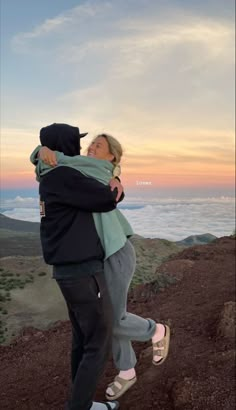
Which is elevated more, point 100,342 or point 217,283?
point 100,342

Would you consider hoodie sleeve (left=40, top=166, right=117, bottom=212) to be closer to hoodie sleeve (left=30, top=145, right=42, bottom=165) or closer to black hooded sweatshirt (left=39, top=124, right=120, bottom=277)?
black hooded sweatshirt (left=39, top=124, right=120, bottom=277)

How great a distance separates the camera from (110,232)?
13.4 feet

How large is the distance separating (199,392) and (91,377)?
1951mm

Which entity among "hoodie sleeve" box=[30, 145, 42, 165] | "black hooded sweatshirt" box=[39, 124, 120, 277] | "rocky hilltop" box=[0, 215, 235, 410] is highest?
"hoodie sleeve" box=[30, 145, 42, 165]

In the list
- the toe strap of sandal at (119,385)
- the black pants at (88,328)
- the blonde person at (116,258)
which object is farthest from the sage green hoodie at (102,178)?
the toe strap of sandal at (119,385)

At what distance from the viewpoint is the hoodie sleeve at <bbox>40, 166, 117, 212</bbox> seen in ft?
12.8

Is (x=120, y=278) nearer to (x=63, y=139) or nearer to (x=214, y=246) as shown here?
(x=63, y=139)

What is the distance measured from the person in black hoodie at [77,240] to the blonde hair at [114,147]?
277 millimetres

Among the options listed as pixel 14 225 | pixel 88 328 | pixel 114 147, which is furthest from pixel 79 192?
pixel 14 225

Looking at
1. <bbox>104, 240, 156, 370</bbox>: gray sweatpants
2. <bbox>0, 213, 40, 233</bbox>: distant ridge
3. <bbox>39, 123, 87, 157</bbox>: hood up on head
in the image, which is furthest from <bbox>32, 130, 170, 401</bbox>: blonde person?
<bbox>0, 213, 40, 233</bbox>: distant ridge

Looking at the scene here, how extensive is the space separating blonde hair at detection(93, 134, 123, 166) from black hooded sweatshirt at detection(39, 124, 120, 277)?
314 millimetres

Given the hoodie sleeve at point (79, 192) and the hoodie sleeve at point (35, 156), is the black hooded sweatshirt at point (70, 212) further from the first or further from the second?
the hoodie sleeve at point (35, 156)

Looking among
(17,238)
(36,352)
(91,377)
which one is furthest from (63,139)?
(17,238)

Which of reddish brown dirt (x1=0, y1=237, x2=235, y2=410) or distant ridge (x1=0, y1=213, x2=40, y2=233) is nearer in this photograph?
reddish brown dirt (x1=0, y1=237, x2=235, y2=410)
